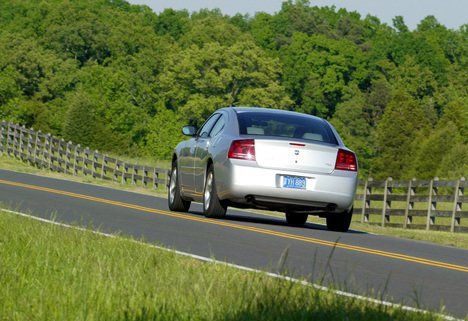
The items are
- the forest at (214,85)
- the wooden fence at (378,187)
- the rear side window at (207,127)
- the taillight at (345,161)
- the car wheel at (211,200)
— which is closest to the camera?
the taillight at (345,161)

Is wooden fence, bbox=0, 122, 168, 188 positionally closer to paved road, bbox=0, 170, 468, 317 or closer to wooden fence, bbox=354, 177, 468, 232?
wooden fence, bbox=354, 177, 468, 232

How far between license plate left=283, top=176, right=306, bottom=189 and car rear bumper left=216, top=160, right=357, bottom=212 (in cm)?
4

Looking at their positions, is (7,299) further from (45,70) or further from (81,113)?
(45,70)

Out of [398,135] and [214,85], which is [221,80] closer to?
[214,85]

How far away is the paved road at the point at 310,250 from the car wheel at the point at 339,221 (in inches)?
15.7

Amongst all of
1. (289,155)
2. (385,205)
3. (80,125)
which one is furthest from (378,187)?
(80,125)

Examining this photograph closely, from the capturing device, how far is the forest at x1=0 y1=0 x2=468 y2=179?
127 meters

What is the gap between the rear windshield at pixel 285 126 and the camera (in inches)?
757

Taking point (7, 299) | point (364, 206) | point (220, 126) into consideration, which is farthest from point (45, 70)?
point (7, 299)

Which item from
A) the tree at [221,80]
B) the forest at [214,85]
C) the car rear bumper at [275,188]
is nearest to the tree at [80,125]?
the forest at [214,85]

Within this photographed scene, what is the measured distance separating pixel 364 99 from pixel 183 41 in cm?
2477

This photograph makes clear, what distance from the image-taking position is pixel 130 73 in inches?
Answer: 6417

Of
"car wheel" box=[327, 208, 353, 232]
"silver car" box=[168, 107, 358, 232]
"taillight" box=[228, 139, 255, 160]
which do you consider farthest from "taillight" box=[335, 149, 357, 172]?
"taillight" box=[228, 139, 255, 160]

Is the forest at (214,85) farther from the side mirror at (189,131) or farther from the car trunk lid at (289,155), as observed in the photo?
the car trunk lid at (289,155)
